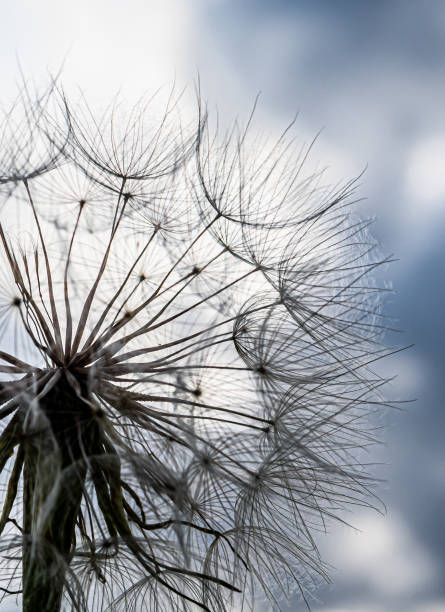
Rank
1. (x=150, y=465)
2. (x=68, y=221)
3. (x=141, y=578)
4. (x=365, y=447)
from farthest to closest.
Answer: (x=68, y=221)
(x=365, y=447)
(x=141, y=578)
(x=150, y=465)

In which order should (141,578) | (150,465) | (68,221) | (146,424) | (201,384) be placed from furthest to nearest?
(68,221) → (141,578) → (146,424) → (201,384) → (150,465)

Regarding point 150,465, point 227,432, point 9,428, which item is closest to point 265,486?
point 227,432

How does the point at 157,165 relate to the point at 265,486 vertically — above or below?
above

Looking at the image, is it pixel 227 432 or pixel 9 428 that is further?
pixel 9 428

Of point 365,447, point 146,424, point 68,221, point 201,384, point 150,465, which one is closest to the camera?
point 150,465

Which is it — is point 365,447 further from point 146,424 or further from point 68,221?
point 68,221

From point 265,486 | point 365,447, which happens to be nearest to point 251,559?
point 265,486

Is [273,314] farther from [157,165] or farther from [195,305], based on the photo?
[157,165]

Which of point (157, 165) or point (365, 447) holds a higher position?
point (157, 165)

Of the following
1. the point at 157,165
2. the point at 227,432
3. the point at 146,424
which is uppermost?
the point at 157,165
